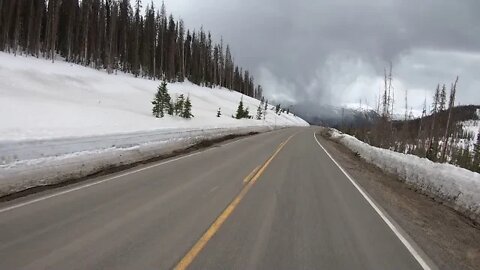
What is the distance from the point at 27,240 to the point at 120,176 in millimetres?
7046

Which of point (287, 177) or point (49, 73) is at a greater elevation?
point (49, 73)

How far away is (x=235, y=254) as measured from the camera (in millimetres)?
6148

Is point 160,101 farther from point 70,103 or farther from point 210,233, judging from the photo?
point 210,233

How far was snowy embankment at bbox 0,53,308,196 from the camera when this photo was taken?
36.8 ft

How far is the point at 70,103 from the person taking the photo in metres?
37.1

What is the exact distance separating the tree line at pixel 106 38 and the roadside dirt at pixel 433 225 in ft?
185

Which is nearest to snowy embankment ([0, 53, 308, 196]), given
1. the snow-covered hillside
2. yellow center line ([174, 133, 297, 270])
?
the snow-covered hillside

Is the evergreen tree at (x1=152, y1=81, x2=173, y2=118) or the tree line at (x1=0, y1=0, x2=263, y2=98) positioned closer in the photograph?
the evergreen tree at (x1=152, y1=81, x2=173, y2=118)

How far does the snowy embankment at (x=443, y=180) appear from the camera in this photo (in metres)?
10.7

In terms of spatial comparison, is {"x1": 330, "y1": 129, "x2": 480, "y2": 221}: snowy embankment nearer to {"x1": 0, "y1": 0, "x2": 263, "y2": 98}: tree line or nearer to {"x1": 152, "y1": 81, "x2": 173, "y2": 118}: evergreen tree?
{"x1": 152, "y1": 81, "x2": 173, "y2": 118}: evergreen tree

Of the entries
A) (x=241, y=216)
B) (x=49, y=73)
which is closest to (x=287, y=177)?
(x=241, y=216)

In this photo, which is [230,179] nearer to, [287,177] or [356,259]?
[287,177]

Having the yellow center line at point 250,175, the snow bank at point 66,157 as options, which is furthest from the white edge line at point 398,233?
the snow bank at point 66,157

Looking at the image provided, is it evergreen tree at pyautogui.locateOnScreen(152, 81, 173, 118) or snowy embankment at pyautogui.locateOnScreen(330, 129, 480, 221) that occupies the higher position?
evergreen tree at pyautogui.locateOnScreen(152, 81, 173, 118)
